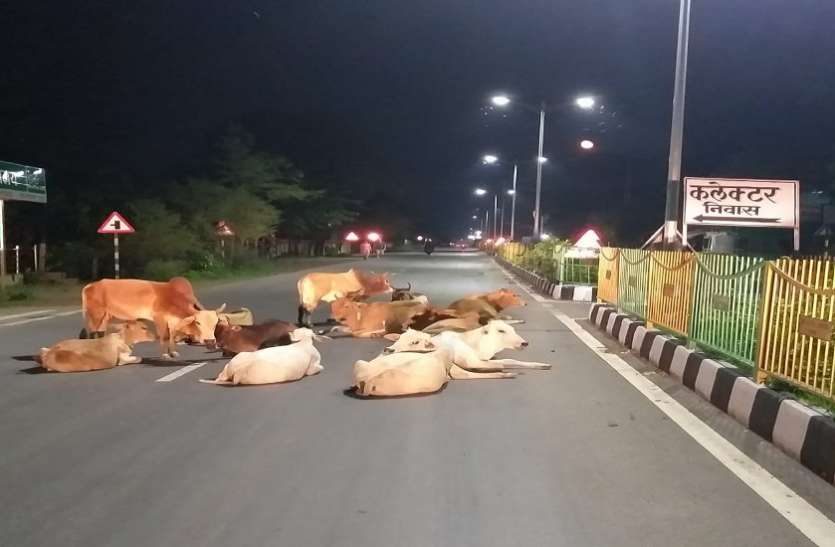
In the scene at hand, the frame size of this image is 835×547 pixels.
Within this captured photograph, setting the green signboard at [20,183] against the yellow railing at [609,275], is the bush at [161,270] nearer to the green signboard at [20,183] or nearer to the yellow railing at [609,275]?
the green signboard at [20,183]

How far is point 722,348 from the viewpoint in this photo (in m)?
9.27

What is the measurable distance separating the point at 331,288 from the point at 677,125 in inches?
290

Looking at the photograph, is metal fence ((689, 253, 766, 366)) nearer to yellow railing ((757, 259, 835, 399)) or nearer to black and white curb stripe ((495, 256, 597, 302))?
yellow railing ((757, 259, 835, 399))

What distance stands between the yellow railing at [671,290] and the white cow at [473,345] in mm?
1968

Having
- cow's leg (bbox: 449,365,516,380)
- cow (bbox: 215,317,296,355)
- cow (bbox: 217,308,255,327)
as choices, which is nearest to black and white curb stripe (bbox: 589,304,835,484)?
cow's leg (bbox: 449,365,516,380)

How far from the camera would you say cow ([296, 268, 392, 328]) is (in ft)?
47.2

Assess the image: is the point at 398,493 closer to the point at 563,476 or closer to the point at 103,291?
the point at 563,476

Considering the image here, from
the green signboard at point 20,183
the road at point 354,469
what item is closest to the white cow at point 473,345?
the road at point 354,469

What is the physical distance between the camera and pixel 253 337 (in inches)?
410

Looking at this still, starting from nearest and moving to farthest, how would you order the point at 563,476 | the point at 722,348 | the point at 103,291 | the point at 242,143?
the point at 563,476
the point at 722,348
the point at 103,291
the point at 242,143

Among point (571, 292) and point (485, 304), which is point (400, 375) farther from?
point (571, 292)

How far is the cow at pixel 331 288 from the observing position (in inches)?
567

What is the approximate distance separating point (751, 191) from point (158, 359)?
40.6 feet

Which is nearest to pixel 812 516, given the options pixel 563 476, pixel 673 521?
pixel 673 521
